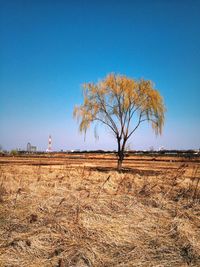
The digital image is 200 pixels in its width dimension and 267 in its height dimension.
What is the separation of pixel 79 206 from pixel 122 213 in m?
0.99

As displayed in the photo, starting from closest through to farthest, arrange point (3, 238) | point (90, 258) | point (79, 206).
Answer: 1. point (90, 258)
2. point (3, 238)
3. point (79, 206)

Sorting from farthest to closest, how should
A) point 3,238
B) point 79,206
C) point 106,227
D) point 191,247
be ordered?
1. point 79,206
2. point 106,227
3. point 3,238
4. point 191,247

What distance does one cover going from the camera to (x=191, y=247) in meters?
4.55

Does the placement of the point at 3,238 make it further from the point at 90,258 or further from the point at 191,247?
the point at 191,247

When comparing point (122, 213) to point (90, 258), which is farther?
point (122, 213)

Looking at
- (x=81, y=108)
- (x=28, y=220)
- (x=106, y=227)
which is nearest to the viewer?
(x=106, y=227)

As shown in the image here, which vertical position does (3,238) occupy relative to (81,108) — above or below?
below

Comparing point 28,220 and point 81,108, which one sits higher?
point 81,108

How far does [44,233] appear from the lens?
511 centimetres

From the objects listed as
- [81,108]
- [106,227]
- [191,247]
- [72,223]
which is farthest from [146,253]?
[81,108]

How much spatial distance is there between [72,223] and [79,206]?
1073mm

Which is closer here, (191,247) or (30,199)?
(191,247)

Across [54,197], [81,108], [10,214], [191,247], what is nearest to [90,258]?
[191,247]

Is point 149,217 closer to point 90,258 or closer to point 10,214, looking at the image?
point 90,258
